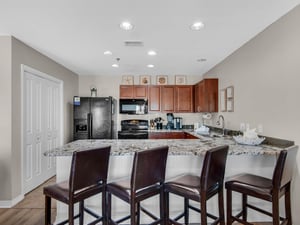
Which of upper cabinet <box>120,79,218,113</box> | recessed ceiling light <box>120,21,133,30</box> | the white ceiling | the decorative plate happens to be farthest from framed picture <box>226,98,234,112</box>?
recessed ceiling light <box>120,21,133,30</box>

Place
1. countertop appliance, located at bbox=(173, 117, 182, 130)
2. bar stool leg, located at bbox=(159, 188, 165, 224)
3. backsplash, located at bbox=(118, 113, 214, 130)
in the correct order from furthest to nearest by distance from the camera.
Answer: backsplash, located at bbox=(118, 113, 214, 130) → countertop appliance, located at bbox=(173, 117, 182, 130) → bar stool leg, located at bbox=(159, 188, 165, 224)

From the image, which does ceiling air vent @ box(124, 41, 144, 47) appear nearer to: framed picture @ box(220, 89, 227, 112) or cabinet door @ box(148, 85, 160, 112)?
framed picture @ box(220, 89, 227, 112)

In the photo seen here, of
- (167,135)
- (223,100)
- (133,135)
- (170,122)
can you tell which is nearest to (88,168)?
(223,100)

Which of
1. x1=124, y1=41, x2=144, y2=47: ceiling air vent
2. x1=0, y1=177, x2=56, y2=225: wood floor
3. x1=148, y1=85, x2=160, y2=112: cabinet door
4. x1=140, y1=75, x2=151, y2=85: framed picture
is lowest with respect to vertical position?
x1=0, y1=177, x2=56, y2=225: wood floor

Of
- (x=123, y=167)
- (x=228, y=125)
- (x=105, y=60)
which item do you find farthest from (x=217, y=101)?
(x=123, y=167)

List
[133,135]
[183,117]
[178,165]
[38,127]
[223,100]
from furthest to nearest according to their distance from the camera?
1. [183,117]
2. [133,135]
3. [223,100]
4. [38,127]
5. [178,165]

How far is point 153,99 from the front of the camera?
578cm

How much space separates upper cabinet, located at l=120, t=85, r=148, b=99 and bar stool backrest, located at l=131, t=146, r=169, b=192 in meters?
3.88

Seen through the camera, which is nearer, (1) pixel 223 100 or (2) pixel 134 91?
(1) pixel 223 100

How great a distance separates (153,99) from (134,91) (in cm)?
54

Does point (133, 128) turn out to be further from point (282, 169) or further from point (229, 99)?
point (282, 169)

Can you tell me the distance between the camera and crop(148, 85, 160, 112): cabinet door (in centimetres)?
578

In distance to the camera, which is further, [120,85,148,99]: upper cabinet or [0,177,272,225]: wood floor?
[120,85,148,99]: upper cabinet

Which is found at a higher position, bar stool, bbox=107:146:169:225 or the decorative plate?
the decorative plate
